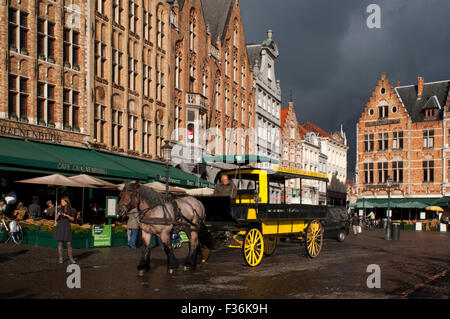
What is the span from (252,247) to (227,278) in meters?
2.17

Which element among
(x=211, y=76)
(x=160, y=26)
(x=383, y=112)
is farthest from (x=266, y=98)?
(x=160, y=26)

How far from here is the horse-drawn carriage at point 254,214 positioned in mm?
13141

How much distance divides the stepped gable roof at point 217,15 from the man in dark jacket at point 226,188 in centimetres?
3220

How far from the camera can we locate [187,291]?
30.7 feet

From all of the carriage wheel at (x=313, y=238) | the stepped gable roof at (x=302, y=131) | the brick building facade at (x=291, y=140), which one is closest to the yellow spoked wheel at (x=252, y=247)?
the carriage wheel at (x=313, y=238)

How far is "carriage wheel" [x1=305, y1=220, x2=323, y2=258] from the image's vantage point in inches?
618

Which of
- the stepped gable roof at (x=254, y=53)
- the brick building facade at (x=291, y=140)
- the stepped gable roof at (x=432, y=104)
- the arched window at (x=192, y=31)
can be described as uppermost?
the stepped gable roof at (x=254, y=53)

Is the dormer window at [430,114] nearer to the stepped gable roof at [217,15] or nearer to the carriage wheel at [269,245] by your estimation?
the stepped gable roof at [217,15]

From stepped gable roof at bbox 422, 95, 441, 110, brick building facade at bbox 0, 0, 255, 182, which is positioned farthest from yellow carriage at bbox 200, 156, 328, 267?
stepped gable roof at bbox 422, 95, 441, 110

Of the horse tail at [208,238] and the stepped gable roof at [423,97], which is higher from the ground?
the stepped gable roof at [423,97]

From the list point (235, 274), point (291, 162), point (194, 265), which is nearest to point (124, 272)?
point (194, 265)

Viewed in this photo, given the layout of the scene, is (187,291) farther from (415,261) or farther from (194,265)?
(415,261)

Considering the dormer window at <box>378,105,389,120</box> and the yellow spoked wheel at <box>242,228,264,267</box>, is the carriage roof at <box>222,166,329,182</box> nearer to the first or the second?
the yellow spoked wheel at <box>242,228,264,267</box>
